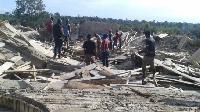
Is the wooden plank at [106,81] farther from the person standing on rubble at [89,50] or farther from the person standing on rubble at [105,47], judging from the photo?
the person standing on rubble at [105,47]

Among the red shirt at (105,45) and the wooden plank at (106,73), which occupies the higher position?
the red shirt at (105,45)

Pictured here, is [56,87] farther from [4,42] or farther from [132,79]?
[4,42]

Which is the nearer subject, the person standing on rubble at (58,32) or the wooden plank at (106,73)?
the wooden plank at (106,73)

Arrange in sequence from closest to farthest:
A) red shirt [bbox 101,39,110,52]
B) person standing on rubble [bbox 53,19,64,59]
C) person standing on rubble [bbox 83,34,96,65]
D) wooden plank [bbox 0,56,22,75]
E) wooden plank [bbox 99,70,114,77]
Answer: wooden plank [bbox 0,56,22,75] < wooden plank [bbox 99,70,114,77] < person standing on rubble [bbox 83,34,96,65] < person standing on rubble [bbox 53,19,64,59] < red shirt [bbox 101,39,110,52]

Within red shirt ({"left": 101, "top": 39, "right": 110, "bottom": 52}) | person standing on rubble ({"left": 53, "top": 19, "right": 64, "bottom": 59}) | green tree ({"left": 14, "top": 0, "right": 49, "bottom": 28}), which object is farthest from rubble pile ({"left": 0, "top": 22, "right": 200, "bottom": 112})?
green tree ({"left": 14, "top": 0, "right": 49, "bottom": 28})

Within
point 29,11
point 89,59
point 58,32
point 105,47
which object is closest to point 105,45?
point 105,47

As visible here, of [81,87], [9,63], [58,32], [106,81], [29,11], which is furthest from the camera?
[29,11]

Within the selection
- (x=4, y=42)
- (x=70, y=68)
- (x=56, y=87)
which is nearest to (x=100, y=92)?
(x=56, y=87)

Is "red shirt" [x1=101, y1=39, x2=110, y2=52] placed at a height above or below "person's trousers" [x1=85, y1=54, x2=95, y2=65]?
above

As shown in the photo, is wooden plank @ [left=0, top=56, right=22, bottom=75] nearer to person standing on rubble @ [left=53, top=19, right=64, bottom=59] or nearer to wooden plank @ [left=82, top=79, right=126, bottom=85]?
person standing on rubble @ [left=53, top=19, right=64, bottom=59]

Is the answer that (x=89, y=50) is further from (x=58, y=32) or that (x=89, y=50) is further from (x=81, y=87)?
(x=81, y=87)

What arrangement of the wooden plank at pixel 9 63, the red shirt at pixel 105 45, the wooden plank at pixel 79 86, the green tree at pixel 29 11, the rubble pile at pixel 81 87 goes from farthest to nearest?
1. the green tree at pixel 29 11
2. the red shirt at pixel 105 45
3. the wooden plank at pixel 9 63
4. the wooden plank at pixel 79 86
5. the rubble pile at pixel 81 87

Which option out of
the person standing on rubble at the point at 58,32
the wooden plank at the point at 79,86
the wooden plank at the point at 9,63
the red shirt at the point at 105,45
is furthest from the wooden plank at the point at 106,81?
the person standing on rubble at the point at 58,32

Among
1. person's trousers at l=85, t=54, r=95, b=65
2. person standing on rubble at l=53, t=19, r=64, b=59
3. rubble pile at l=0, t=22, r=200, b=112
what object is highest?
person standing on rubble at l=53, t=19, r=64, b=59
